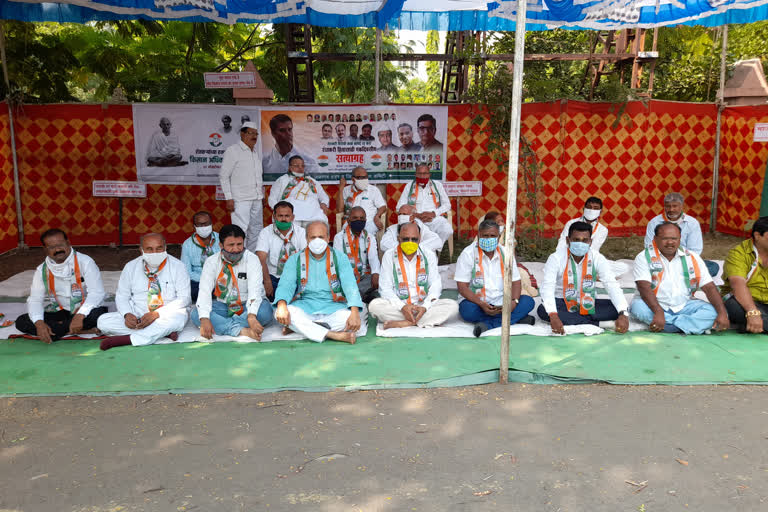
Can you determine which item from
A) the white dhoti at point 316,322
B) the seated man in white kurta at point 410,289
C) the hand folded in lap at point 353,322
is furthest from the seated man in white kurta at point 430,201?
the hand folded in lap at point 353,322

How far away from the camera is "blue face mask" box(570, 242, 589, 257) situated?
17.4ft

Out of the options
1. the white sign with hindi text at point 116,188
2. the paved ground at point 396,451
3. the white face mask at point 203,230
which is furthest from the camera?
the white sign with hindi text at point 116,188

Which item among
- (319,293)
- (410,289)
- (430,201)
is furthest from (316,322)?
(430,201)

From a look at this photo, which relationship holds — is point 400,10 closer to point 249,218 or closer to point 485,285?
point 249,218

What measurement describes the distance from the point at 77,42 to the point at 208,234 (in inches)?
245

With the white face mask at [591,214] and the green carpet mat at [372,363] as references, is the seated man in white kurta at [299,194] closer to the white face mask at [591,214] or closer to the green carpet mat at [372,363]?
the green carpet mat at [372,363]

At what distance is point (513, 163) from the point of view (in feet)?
13.2

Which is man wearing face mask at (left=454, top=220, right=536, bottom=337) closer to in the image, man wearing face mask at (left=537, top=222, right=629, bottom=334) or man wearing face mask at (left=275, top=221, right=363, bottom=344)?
man wearing face mask at (left=537, top=222, right=629, bottom=334)

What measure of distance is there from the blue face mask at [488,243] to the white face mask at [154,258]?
102 inches

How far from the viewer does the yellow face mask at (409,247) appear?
5508 mm

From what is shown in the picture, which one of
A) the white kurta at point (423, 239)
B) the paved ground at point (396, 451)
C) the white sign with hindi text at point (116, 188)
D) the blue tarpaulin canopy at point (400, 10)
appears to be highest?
the blue tarpaulin canopy at point (400, 10)

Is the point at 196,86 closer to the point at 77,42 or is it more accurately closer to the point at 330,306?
the point at 77,42

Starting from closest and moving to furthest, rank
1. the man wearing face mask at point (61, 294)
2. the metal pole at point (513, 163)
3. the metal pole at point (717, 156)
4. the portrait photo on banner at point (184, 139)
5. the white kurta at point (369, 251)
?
the metal pole at point (513, 163) < the man wearing face mask at point (61, 294) < the white kurta at point (369, 251) < the portrait photo on banner at point (184, 139) < the metal pole at point (717, 156)

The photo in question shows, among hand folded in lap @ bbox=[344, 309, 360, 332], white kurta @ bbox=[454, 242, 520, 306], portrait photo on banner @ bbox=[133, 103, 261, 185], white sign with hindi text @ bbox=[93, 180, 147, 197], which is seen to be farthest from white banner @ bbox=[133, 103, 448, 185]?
hand folded in lap @ bbox=[344, 309, 360, 332]
